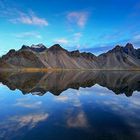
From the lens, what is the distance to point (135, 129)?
14.8 metres

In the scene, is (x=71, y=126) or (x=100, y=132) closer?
(x=100, y=132)

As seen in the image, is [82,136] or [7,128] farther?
[7,128]

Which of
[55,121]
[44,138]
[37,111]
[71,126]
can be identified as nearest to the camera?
[44,138]

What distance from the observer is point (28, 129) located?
14.3m

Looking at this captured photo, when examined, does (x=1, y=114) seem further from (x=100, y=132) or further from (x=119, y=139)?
(x=119, y=139)

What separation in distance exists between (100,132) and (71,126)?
7.02 ft

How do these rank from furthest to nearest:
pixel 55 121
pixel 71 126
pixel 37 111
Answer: pixel 37 111 < pixel 55 121 < pixel 71 126

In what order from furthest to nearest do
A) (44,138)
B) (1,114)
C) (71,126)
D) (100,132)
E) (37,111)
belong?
(37,111) → (1,114) → (71,126) → (100,132) → (44,138)

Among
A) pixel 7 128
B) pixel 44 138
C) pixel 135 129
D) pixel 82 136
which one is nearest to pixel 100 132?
pixel 82 136

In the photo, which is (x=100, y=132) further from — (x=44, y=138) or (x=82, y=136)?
(x=44, y=138)

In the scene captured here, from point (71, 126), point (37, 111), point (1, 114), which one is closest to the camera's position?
point (71, 126)

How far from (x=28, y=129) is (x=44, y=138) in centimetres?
210

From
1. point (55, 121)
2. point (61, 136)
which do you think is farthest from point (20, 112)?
point (61, 136)

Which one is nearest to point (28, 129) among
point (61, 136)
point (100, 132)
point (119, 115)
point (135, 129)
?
point (61, 136)
